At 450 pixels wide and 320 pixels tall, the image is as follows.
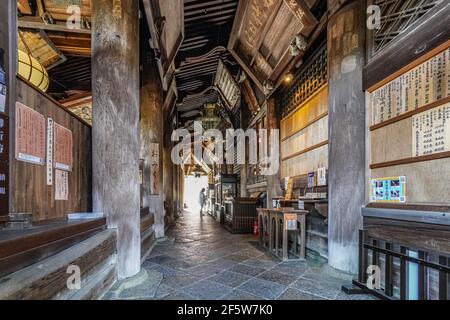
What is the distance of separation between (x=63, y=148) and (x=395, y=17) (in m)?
4.87

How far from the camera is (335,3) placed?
14.1ft

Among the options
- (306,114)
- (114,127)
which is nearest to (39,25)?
(114,127)

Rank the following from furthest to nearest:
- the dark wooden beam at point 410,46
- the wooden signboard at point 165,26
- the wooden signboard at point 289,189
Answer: the wooden signboard at point 289,189, the wooden signboard at point 165,26, the dark wooden beam at point 410,46

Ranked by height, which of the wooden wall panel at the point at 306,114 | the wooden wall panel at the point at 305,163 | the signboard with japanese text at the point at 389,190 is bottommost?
the signboard with japanese text at the point at 389,190

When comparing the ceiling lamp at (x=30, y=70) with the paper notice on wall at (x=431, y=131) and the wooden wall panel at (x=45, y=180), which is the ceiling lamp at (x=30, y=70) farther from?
the paper notice on wall at (x=431, y=131)

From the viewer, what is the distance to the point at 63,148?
3.18m

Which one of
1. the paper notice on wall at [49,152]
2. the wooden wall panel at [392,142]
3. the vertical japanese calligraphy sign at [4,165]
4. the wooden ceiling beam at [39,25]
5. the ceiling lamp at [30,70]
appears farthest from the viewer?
the wooden ceiling beam at [39,25]

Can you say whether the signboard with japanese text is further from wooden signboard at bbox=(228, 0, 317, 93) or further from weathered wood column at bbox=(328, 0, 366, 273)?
wooden signboard at bbox=(228, 0, 317, 93)

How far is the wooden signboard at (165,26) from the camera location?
536 cm

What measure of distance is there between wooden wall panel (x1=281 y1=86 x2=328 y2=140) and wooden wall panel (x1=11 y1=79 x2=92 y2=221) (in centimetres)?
457

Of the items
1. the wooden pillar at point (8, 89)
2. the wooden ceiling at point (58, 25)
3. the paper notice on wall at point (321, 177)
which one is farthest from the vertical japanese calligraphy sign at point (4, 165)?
the paper notice on wall at point (321, 177)

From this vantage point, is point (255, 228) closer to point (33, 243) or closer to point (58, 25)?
point (33, 243)

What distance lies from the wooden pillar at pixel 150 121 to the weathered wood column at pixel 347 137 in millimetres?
4883

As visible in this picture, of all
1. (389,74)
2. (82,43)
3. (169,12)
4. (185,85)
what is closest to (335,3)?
(389,74)
